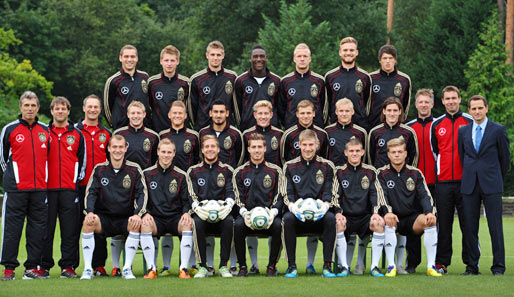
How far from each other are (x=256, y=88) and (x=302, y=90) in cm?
60

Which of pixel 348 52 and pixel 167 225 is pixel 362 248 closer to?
pixel 167 225

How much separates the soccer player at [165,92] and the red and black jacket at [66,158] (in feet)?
4.04

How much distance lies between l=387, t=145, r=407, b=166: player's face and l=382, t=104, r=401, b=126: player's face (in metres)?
0.54

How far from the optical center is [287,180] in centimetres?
997

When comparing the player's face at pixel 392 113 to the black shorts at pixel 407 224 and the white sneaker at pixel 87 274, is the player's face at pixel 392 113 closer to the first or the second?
the black shorts at pixel 407 224

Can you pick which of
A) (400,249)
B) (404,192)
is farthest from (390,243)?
(404,192)

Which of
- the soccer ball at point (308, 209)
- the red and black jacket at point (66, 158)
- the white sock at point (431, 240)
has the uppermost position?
the red and black jacket at point (66, 158)

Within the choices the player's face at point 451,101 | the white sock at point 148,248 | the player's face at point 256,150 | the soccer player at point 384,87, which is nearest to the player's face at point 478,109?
the player's face at point 451,101

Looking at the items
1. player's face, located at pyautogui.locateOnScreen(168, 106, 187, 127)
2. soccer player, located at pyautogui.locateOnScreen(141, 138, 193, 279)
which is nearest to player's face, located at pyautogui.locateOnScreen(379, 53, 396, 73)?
player's face, located at pyautogui.locateOnScreen(168, 106, 187, 127)

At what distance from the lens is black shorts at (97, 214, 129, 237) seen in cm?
980

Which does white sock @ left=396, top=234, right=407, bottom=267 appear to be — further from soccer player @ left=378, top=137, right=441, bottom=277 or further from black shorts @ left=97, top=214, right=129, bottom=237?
black shorts @ left=97, top=214, right=129, bottom=237

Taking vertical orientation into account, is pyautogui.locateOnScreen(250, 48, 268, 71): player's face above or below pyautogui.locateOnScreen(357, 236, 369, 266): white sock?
above

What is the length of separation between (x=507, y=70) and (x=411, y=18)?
1728 cm

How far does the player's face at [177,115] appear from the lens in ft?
34.1
